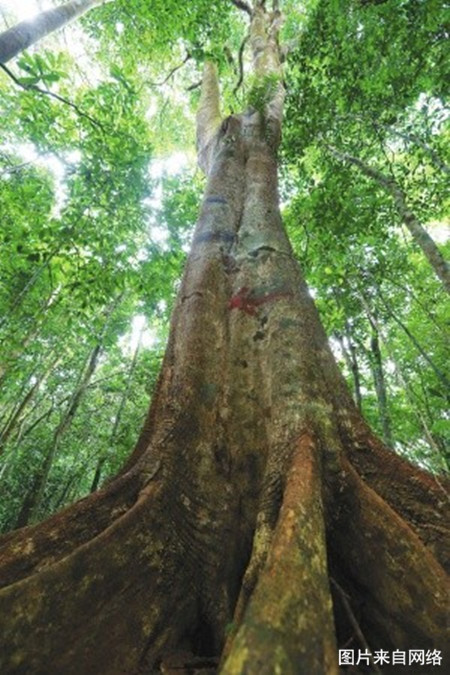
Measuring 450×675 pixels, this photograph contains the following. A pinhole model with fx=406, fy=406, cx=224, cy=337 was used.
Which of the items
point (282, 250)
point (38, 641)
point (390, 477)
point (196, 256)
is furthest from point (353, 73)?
point (38, 641)

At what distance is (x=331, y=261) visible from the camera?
6.52 meters

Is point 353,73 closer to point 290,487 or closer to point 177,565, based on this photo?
point 290,487

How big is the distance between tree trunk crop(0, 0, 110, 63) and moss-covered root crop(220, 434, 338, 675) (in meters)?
4.46

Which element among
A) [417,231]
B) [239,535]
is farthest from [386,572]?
[417,231]

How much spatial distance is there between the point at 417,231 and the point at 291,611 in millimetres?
5224

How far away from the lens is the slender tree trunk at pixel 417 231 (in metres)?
4.87

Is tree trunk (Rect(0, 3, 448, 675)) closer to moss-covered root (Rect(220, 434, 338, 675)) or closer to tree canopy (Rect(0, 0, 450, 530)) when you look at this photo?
moss-covered root (Rect(220, 434, 338, 675))

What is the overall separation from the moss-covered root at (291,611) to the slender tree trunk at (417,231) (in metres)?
4.12

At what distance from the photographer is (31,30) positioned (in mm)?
4023

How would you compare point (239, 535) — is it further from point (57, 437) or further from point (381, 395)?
point (57, 437)

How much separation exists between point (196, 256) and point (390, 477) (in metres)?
2.11

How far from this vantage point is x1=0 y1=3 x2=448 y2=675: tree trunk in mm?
1413

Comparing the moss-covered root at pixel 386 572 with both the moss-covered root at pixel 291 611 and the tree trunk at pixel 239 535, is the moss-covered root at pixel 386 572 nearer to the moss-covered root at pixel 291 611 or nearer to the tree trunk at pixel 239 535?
the tree trunk at pixel 239 535

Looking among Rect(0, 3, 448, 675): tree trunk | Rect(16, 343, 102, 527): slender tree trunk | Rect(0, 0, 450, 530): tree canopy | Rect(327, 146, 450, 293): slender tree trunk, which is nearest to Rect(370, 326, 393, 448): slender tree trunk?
Rect(0, 0, 450, 530): tree canopy
